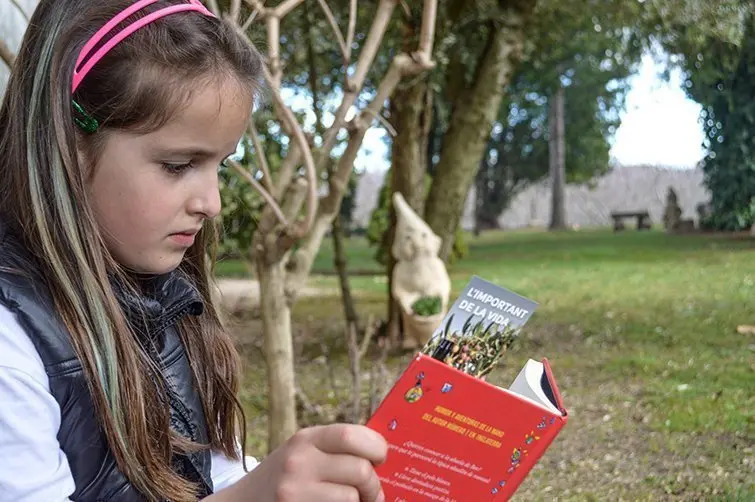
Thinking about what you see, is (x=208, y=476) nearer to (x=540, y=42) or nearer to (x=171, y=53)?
(x=171, y=53)

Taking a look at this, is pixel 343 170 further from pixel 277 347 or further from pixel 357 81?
pixel 277 347

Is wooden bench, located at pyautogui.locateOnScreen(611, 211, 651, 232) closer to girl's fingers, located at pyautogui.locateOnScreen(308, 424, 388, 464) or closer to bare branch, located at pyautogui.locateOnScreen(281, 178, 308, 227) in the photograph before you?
bare branch, located at pyautogui.locateOnScreen(281, 178, 308, 227)

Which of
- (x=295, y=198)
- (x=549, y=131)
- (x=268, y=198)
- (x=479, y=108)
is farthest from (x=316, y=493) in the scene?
(x=549, y=131)

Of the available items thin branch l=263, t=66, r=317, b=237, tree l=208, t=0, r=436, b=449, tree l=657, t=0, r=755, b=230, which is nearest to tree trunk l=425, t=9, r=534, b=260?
tree l=657, t=0, r=755, b=230

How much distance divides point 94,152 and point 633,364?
165 inches

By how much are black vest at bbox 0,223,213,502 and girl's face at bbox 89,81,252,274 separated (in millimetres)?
113

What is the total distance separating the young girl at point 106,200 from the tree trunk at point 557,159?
22517 mm

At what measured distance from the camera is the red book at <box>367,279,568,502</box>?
104 cm

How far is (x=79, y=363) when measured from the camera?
113 cm

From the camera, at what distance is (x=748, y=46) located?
6.59 metres

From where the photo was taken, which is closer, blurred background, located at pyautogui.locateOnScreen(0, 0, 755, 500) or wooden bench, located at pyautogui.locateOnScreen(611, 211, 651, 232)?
blurred background, located at pyautogui.locateOnScreen(0, 0, 755, 500)

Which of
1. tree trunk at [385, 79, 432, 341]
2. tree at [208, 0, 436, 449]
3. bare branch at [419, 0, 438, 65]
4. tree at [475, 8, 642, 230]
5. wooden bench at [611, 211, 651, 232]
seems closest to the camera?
tree at [208, 0, 436, 449]

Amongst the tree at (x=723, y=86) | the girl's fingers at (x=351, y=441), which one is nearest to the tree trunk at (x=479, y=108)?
the tree at (x=723, y=86)

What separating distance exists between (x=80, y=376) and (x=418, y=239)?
5.20m
